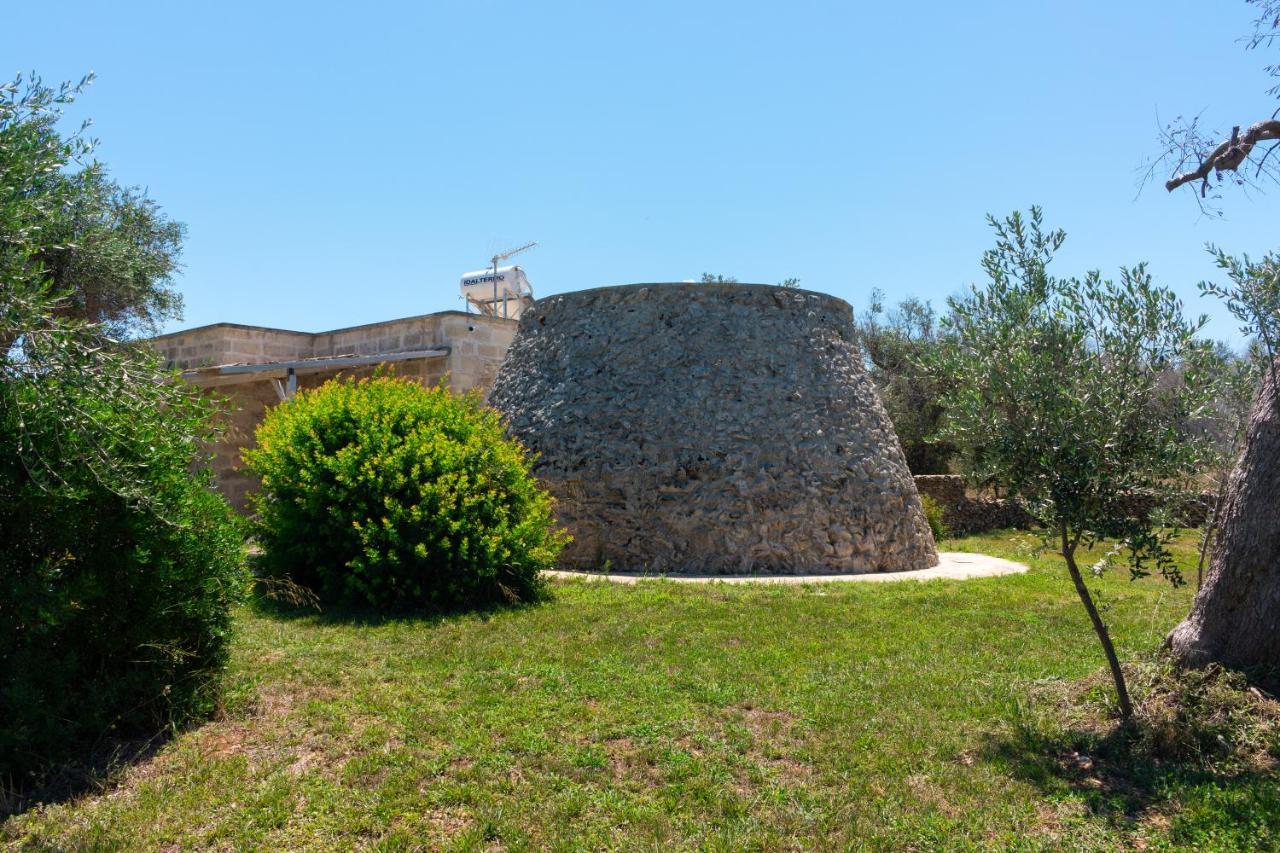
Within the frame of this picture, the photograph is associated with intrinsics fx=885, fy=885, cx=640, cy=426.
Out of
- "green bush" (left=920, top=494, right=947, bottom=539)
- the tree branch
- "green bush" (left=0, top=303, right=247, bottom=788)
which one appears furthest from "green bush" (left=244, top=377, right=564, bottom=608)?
"green bush" (left=920, top=494, right=947, bottom=539)

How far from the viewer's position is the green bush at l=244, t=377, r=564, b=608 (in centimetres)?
894

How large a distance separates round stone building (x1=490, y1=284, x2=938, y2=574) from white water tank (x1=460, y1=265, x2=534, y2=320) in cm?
949

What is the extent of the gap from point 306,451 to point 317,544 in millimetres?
1019

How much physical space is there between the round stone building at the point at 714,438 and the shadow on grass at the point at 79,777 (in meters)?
7.09

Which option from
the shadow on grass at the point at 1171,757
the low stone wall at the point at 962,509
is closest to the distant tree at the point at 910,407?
the low stone wall at the point at 962,509

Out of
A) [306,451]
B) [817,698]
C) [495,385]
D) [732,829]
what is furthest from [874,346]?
[732,829]

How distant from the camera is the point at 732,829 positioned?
4113 mm

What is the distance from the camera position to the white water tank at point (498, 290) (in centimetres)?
2240

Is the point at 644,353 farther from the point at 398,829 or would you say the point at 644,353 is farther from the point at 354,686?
the point at 398,829

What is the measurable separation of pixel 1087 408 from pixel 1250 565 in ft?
4.07

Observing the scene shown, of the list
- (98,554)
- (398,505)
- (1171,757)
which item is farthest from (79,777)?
(1171,757)

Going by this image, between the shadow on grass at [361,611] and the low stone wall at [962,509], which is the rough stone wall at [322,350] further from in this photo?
the low stone wall at [962,509]

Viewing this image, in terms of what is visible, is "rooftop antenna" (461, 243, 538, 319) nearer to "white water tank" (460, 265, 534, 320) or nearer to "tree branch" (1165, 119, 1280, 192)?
"white water tank" (460, 265, 534, 320)

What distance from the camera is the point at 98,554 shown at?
482 centimetres
